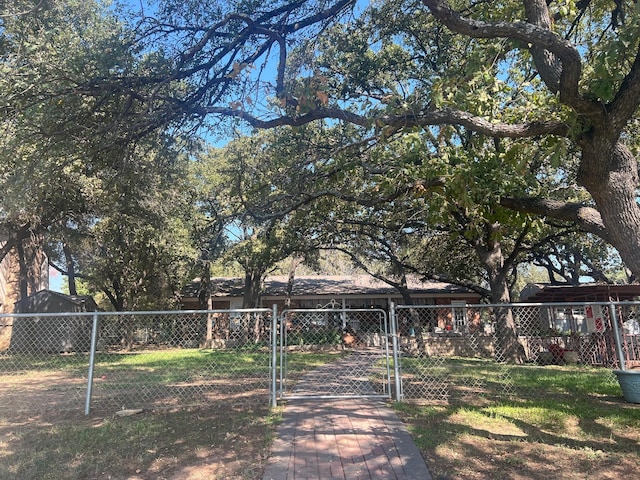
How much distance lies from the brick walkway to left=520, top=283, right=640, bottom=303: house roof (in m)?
12.0

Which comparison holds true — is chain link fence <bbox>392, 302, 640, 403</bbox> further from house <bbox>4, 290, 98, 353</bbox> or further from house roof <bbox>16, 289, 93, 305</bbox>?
house roof <bbox>16, 289, 93, 305</bbox>

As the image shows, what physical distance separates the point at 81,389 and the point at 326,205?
7449mm

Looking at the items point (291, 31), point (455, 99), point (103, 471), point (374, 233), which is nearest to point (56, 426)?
point (103, 471)

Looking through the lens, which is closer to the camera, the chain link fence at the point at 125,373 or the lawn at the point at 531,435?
the lawn at the point at 531,435

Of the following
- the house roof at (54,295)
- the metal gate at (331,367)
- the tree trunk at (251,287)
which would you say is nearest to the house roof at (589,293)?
the metal gate at (331,367)

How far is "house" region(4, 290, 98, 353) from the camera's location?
2062cm

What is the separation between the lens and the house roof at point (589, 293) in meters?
15.0

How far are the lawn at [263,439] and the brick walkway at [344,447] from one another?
0.17 m

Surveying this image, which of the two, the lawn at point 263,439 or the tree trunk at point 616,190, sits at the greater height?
the tree trunk at point 616,190

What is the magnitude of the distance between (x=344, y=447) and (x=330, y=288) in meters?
21.2

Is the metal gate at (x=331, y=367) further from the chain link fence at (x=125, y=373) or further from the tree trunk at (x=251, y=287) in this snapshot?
the tree trunk at (x=251, y=287)

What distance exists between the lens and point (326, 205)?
12.4m

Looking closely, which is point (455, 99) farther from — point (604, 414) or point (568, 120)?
point (604, 414)

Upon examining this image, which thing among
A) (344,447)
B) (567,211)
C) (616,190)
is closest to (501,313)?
(567,211)
